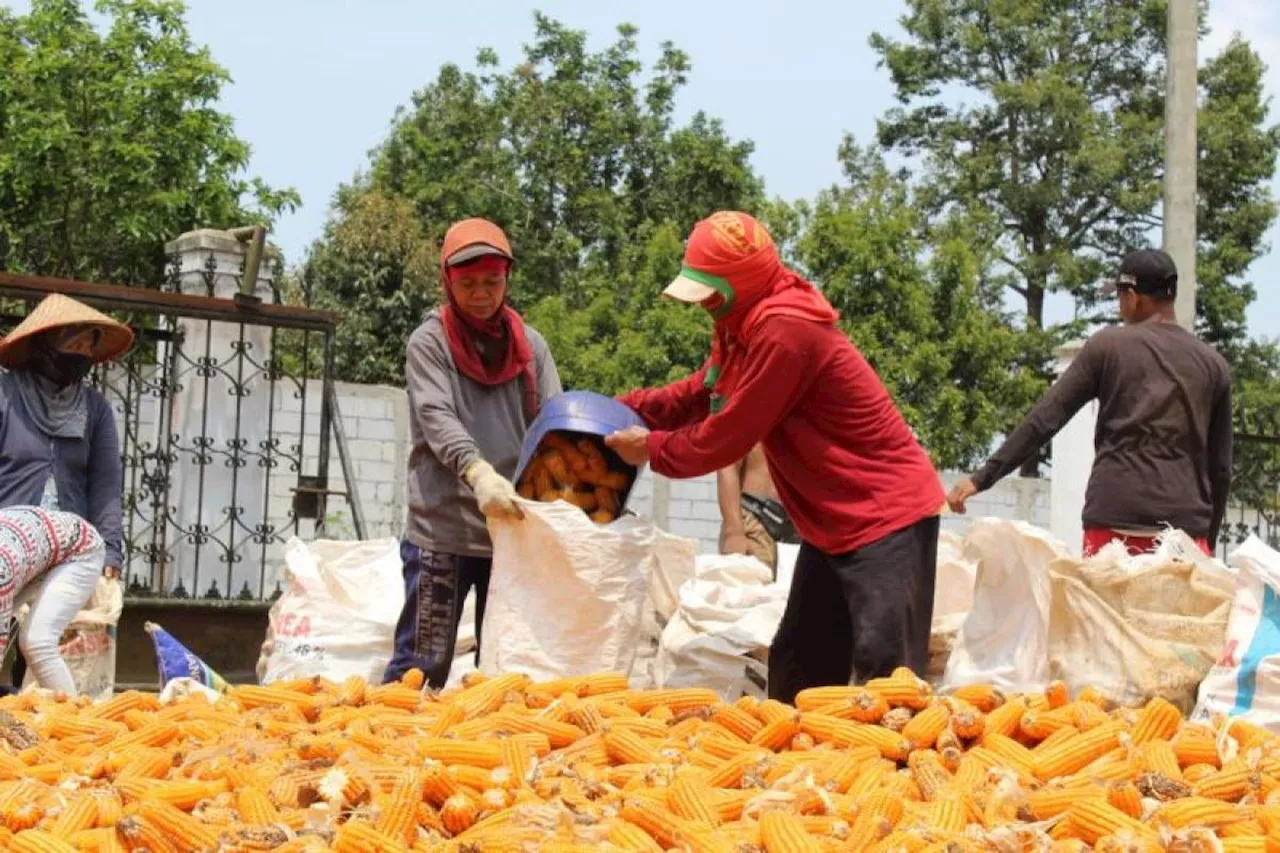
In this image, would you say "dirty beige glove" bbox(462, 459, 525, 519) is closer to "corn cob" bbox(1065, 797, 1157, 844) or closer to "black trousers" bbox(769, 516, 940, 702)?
"black trousers" bbox(769, 516, 940, 702)

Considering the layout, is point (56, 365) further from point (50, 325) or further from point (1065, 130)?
point (1065, 130)

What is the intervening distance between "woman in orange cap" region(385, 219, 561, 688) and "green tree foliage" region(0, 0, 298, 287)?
1643cm

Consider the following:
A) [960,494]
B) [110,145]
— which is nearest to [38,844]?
[960,494]

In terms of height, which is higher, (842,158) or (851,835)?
(842,158)

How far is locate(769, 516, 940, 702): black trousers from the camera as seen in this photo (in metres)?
4.70

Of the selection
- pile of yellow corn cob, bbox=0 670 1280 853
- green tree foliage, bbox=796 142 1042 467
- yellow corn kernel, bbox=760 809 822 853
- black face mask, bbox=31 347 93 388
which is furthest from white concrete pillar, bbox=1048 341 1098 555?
green tree foliage, bbox=796 142 1042 467

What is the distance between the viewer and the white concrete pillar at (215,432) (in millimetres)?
9234

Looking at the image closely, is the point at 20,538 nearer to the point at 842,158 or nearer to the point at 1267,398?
the point at 1267,398

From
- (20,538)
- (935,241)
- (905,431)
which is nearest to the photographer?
(905,431)

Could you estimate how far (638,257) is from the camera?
2898 cm

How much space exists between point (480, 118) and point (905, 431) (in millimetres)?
28320

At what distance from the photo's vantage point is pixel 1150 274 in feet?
18.7

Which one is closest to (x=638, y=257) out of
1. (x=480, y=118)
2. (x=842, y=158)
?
(x=480, y=118)

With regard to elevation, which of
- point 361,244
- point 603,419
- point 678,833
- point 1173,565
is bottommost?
point 678,833
